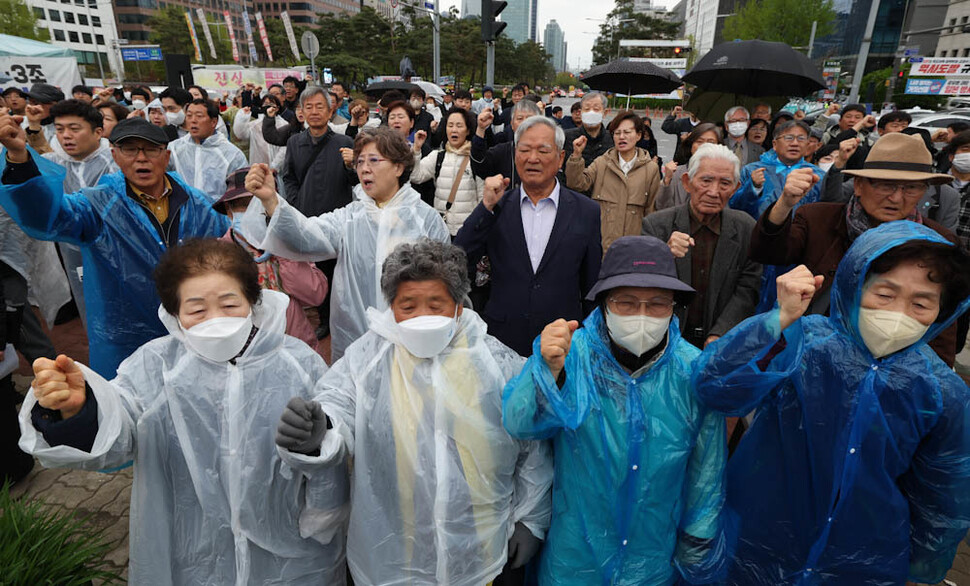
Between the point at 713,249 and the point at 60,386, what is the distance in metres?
2.81

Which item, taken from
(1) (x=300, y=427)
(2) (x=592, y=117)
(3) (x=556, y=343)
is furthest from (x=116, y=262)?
(2) (x=592, y=117)

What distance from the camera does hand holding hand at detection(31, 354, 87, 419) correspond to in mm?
1357

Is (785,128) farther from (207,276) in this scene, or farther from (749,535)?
(207,276)

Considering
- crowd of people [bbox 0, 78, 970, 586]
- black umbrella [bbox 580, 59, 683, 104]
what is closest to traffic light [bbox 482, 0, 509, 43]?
black umbrella [bbox 580, 59, 683, 104]

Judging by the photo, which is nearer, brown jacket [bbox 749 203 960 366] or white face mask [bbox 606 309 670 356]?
white face mask [bbox 606 309 670 356]

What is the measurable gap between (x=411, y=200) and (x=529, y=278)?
0.84 meters

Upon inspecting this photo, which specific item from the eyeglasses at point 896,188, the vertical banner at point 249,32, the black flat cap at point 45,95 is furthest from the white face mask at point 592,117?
the vertical banner at point 249,32

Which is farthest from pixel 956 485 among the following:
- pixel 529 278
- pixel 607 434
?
pixel 529 278

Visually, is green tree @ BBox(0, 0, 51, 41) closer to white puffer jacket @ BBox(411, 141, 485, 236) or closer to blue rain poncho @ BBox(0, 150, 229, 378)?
white puffer jacket @ BBox(411, 141, 485, 236)

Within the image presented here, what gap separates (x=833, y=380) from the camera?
67.5 inches

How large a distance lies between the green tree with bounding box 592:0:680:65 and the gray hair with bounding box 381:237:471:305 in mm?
72293

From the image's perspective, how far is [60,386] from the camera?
138 centimetres

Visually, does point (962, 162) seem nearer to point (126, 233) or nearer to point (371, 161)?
point (371, 161)

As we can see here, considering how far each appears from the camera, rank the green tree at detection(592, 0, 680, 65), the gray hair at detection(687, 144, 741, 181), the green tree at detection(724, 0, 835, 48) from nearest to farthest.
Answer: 1. the gray hair at detection(687, 144, 741, 181)
2. the green tree at detection(724, 0, 835, 48)
3. the green tree at detection(592, 0, 680, 65)
